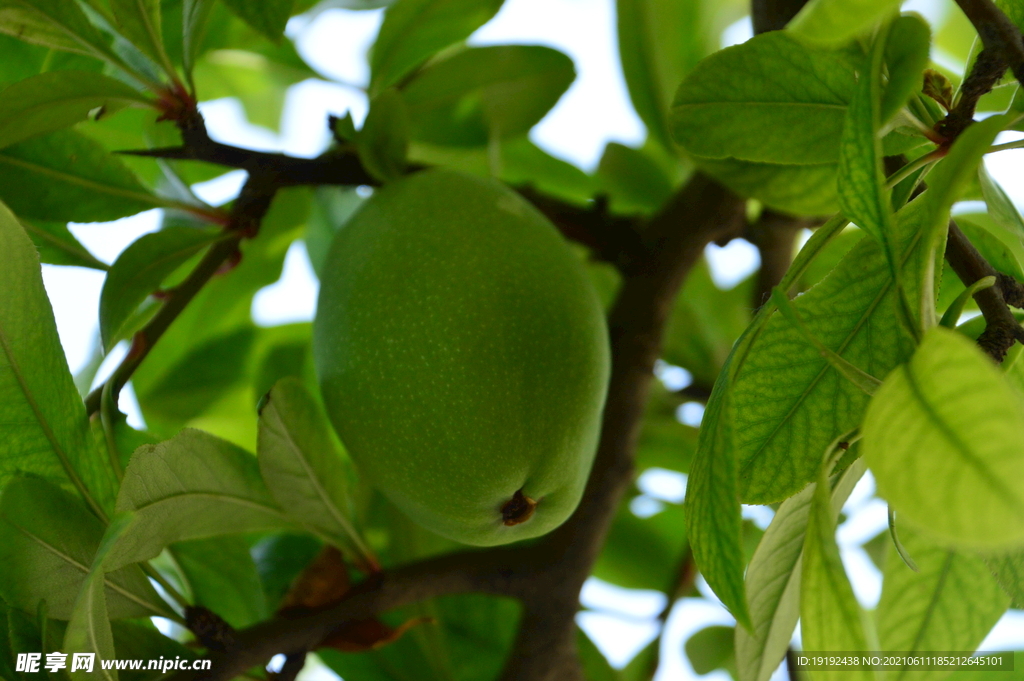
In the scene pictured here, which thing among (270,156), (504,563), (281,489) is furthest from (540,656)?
(270,156)

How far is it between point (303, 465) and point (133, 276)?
0.15m

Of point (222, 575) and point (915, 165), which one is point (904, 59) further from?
point (222, 575)

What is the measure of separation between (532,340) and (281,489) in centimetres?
18

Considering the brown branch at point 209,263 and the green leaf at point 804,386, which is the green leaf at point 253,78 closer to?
the brown branch at point 209,263

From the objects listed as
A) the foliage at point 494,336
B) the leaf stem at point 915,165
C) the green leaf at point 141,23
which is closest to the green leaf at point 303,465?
A: the foliage at point 494,336

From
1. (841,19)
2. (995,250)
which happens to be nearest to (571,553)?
(995,250)

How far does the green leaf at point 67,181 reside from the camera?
503 mm

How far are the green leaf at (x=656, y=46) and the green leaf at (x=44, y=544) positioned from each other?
1.84 ft

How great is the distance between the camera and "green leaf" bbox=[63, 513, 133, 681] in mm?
315

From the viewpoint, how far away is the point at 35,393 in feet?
1.30

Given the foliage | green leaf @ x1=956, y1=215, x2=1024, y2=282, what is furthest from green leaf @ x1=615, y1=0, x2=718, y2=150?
green leaf @ x1=956, y1=215, x2=1024, y2=282

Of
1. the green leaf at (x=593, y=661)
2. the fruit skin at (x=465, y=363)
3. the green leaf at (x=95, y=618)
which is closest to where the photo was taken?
the green leaf at (x=95, y=618)

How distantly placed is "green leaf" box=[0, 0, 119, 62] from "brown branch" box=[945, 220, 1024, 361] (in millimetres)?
467

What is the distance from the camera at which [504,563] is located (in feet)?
1.88
